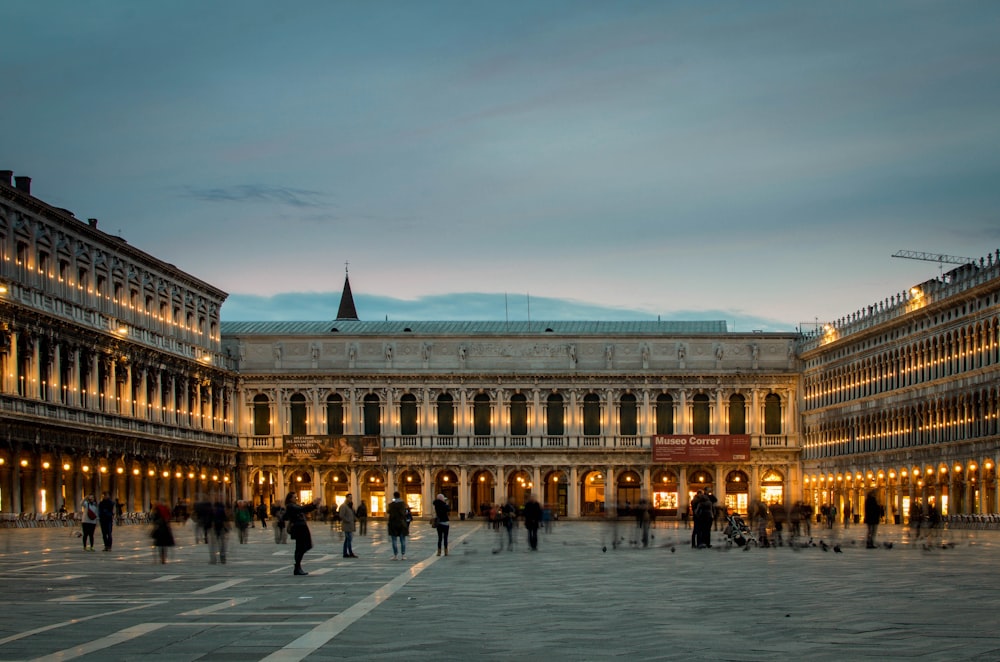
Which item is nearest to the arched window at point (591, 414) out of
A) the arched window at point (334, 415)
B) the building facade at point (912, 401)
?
the building facade at point (912, 401)

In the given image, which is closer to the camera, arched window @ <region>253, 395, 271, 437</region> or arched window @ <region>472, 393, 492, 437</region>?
arched window @ <region>253, 395, 271, 437</region>

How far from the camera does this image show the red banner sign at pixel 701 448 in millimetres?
106875

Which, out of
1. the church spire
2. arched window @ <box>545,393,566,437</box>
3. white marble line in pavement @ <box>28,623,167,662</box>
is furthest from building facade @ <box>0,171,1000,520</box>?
white marble line in pavement @ <box>28,623,167,662</box>

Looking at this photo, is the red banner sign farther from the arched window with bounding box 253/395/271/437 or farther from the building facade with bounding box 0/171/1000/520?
the arched window with bounding box 253/395/271/437

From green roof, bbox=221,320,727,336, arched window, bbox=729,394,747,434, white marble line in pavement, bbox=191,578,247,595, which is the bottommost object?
white marble line in pavement, bbox=191,578,247,595

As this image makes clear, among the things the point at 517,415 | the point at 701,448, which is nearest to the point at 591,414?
the point at 517,415

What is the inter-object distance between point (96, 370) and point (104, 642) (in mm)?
63136

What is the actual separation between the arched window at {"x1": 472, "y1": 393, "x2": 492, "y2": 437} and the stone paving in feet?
230

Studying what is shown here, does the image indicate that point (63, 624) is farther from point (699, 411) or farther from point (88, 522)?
point (699, 411)

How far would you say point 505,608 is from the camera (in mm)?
23234

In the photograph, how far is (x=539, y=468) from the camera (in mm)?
111188

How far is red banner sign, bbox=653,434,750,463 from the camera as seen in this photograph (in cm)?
10688

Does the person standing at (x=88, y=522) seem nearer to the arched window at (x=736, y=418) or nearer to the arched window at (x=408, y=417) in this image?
the arched window at (x=408, y=417)

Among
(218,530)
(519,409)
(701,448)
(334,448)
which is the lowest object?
(218,530)
